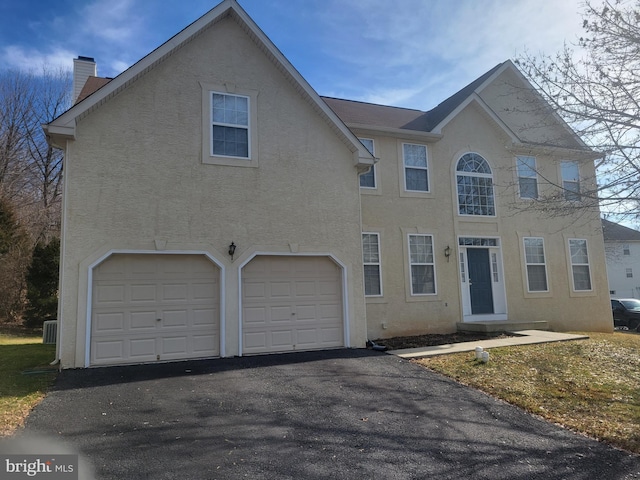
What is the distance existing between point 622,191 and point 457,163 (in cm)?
691

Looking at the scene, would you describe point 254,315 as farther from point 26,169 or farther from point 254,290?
point 26,169

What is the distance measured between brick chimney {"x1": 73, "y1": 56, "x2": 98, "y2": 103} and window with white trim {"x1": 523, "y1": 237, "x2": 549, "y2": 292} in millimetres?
15248

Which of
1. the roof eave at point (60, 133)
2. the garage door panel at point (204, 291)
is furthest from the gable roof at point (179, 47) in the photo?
the garage door panel at point (204, 291)

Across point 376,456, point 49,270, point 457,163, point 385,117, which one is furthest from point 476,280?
point 49,270

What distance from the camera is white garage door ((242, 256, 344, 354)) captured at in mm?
9891

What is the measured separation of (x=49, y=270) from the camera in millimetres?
17562

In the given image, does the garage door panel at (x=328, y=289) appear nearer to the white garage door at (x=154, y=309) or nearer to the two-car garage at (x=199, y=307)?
the two-car garage at (x=199, y=307)

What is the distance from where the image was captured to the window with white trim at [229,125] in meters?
10.1

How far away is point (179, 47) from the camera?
995 cm

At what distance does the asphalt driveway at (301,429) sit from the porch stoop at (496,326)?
4.98 metres

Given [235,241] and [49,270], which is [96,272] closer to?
[235,241]

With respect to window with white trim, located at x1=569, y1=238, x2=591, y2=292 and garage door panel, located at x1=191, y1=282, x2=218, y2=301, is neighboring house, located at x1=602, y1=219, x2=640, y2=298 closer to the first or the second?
window with white trim, located at x1=569, y1=238, x2=591, y2=292

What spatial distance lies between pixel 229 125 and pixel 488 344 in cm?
819

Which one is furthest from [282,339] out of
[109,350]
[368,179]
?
[368,179]
